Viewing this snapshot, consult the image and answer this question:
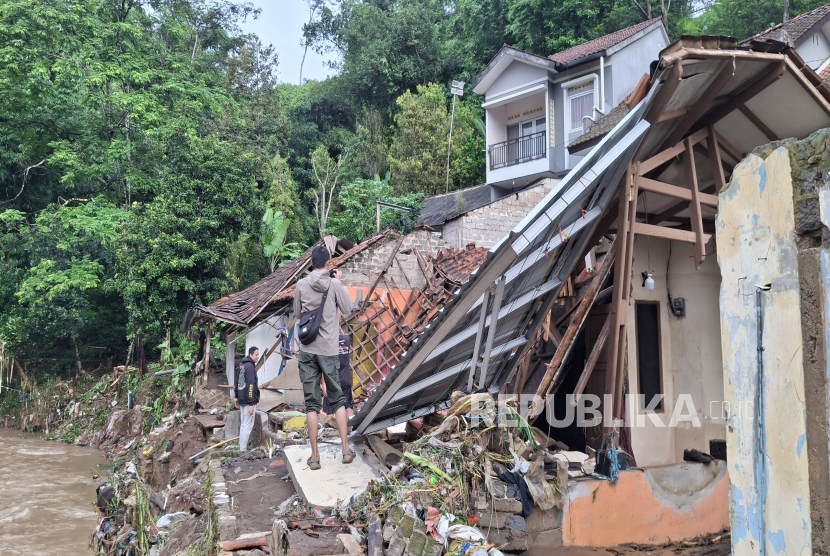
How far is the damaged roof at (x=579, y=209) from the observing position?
5.41 m

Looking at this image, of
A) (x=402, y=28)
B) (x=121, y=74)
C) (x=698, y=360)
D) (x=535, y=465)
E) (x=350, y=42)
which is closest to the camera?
(x=535, y=465)

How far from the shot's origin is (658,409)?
24.6 ft

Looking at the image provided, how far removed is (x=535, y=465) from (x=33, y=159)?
2452cm

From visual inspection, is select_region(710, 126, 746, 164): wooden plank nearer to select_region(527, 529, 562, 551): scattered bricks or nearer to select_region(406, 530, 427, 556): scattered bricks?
select_region(527, 529, 562, 551): scattered bricks

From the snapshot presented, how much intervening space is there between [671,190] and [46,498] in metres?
12.9

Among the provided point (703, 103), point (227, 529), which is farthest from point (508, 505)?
point (703, 103)

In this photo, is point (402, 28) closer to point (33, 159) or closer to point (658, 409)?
point (33, 159)

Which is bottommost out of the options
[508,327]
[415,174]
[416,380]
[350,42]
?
[416,380]

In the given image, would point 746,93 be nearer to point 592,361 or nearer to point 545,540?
point 592,361

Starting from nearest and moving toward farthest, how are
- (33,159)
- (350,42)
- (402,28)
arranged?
(33,159) < (402,28) < (350,42)

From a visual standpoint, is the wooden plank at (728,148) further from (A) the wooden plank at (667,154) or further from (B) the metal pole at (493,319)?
(B) the metal pole at (493,319)

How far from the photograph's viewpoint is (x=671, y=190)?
6312 mm

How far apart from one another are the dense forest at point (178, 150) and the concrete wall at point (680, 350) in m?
12.2

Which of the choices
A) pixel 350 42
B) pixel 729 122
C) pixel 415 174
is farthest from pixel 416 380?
pixel 350 42
